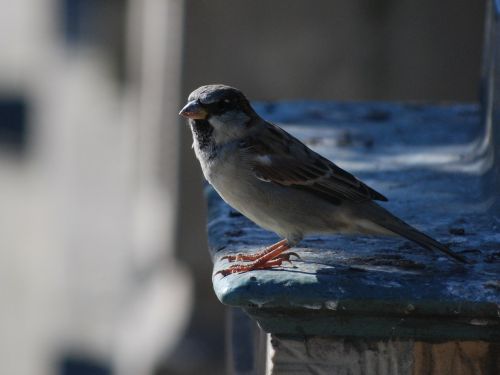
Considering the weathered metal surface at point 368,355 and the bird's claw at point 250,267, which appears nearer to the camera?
the weathered metal surface at point 368,355

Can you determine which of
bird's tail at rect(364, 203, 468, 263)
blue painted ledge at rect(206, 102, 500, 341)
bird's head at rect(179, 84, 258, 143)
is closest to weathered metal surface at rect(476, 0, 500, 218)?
blue painted ledge at rect(206, 102, 500, 341)

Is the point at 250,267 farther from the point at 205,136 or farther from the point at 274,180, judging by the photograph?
the point at 205,136

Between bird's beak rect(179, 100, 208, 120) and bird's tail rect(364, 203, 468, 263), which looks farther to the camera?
bird's beak rect(179, 100, 208, 120)

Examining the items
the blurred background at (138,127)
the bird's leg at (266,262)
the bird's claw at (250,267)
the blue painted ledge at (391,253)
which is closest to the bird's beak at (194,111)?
the blue painted ledge at (391,253)

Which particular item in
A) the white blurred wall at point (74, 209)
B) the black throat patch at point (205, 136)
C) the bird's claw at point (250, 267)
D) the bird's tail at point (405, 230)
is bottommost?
the white blurred wall at point (74, 209)

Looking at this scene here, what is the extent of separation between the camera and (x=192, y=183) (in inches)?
335

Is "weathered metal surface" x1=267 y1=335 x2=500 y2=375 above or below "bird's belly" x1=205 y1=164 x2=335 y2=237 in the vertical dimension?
below

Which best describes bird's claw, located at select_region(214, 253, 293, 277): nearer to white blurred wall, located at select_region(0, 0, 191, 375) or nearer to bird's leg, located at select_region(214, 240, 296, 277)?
bird's leg, located at select_region(214, 240, 296, 277)

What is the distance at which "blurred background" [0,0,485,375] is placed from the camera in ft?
26.7

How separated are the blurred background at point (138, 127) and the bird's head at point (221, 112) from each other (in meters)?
4.11

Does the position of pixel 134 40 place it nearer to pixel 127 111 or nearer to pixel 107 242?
pixel 127 111

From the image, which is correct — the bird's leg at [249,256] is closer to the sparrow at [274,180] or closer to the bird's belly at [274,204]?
the sparrow at [274,180]

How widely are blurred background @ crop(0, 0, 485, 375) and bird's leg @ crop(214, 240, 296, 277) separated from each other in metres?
4.70

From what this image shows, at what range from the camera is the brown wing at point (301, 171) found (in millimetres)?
3658
